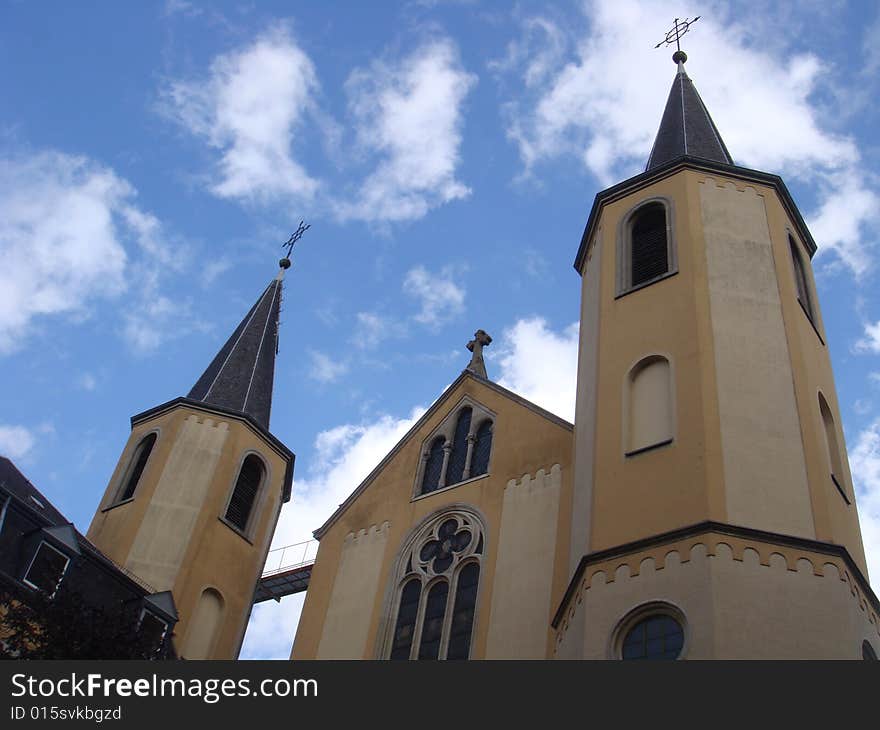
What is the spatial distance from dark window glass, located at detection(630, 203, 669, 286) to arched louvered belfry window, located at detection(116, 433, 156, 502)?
12.0 meters

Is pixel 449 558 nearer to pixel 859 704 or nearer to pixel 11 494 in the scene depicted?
pixel 11 494

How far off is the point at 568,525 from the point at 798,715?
7.86 metres

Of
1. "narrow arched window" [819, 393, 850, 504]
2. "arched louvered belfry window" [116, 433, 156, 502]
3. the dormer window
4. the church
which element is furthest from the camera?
"arched louvered belfry window" [116, 433, 156, 502]

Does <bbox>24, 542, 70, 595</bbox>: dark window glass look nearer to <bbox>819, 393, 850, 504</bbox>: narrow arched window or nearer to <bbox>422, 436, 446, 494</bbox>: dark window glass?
<bbox>422, 436, 446, 494</bbox>: dark window glass

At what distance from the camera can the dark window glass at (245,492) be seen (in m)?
25.6

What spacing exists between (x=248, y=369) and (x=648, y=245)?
12.1 meters

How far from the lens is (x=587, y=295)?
21906mm

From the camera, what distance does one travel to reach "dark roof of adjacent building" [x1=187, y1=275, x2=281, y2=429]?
89.5ft

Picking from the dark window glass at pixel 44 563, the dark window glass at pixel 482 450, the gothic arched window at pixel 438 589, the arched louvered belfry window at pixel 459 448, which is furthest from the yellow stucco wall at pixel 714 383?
the dark window glass at pixel 44 563

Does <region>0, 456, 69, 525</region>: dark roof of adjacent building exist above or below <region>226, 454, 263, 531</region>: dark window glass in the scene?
below

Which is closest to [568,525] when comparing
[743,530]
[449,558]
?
[449,558]

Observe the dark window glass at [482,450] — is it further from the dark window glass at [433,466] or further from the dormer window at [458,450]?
the dark window glass at [433,466]

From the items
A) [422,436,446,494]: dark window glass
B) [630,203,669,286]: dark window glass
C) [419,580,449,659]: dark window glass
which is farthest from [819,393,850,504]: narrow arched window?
[422,436,446,494]: dark window glass

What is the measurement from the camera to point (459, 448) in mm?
22562
